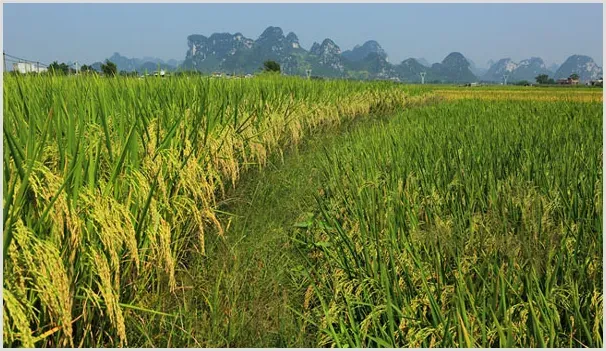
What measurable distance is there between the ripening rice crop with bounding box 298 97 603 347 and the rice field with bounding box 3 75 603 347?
13 mm

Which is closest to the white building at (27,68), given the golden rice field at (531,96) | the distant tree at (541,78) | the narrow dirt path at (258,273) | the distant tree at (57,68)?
the distant tree at (57,68)

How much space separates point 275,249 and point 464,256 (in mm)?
1231

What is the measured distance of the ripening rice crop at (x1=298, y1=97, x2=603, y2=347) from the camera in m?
1.73

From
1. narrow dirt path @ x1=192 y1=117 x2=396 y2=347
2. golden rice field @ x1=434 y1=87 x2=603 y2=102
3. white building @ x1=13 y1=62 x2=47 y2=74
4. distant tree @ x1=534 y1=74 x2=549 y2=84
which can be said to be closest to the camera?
narrow dirt path @ x1=192 y1=117 x2=396 y2=347

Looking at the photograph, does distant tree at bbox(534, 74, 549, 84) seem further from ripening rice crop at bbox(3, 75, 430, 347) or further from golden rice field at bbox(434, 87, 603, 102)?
ripening rice crop at bbox(3, 75, 430, 347)

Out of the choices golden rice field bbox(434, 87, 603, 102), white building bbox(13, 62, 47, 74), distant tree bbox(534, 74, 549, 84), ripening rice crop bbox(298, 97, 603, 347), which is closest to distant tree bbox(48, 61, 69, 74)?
white building bbox(13, 62, 47, 74)

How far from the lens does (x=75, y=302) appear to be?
1.82 metres

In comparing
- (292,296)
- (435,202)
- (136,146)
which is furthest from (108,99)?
(435,202)

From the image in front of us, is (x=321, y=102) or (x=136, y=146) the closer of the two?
(x=136, y=146)

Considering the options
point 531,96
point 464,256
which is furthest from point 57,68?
point 531,96

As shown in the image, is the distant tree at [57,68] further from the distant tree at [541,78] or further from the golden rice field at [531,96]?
the distant tree at [541,78]

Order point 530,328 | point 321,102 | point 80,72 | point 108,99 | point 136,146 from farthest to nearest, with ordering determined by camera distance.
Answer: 1. point 321,102
2. point 80,72
3. point 108,99
4. point 136,146
5. point 530,328

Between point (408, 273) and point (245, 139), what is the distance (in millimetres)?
2760

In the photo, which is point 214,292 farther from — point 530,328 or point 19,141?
point 530,328
